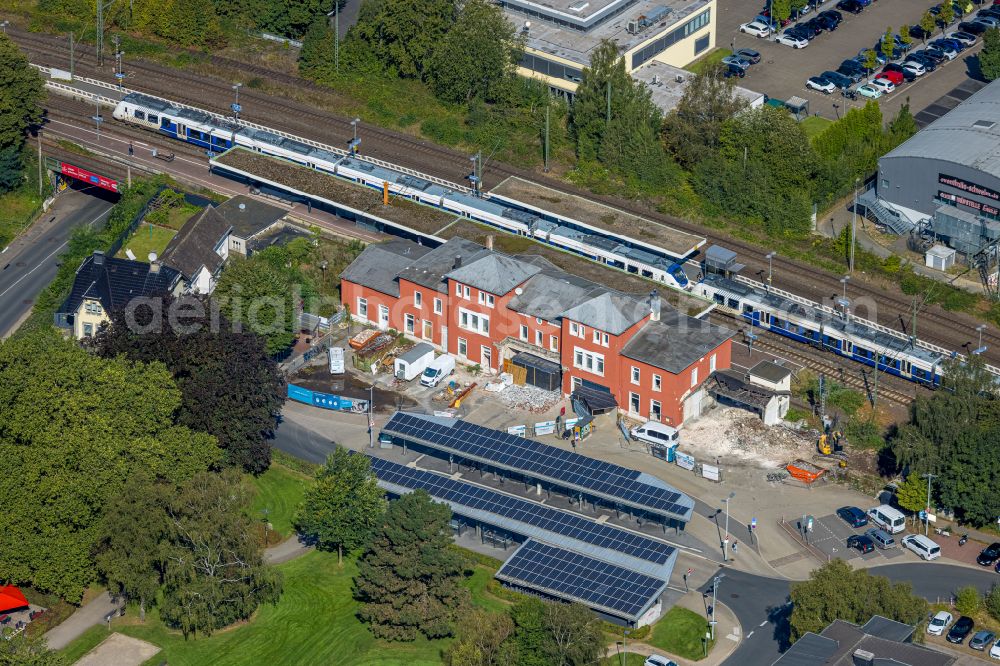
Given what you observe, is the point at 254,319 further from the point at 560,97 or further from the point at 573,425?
the point at 560,97

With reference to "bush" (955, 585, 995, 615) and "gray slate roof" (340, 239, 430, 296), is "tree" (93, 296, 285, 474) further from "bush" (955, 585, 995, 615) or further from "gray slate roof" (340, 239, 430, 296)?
"bush" (955, 585, 995, 615)

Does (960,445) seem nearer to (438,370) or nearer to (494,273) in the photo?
(494,273)

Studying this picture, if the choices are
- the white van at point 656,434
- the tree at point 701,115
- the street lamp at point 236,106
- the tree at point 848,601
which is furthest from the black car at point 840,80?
the tree at point 848,601

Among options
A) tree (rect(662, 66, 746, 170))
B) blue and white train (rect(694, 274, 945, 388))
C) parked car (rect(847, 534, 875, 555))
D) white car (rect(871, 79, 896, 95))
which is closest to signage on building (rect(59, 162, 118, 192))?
tree (rect(662, 66, 746, 170))

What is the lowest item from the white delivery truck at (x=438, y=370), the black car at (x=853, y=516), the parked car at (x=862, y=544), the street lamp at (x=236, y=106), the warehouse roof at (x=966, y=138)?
the parked car at (x=862, y=544)

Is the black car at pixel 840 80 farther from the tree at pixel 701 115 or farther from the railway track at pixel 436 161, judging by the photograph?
the railway track at pixel 436 161

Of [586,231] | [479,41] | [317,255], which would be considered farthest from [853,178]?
[317,255]
